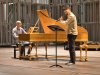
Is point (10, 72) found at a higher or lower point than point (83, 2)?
lower

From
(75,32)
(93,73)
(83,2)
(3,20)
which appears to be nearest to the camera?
(93,73)

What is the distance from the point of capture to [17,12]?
78.8 ft

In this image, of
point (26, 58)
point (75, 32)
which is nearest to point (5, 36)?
point (26, 58)

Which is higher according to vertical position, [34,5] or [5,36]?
[34,5]

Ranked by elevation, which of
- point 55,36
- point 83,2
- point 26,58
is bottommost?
point 26,58

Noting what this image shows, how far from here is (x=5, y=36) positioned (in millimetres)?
23703

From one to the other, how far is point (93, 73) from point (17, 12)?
14.9m

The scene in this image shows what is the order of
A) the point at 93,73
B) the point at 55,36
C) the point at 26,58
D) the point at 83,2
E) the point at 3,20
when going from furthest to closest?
the point at 83,2, the point at 3,20, the point at 26,58, the point at 55,36, the point at 93,73

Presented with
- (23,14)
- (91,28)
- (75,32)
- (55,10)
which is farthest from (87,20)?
(75,32)

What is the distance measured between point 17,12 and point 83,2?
4.48 metres

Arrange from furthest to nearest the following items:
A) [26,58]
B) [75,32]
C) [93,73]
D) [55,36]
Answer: [26,58] → [55,36] → [75,32] → [93,73]

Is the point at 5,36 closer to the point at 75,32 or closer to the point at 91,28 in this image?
the point at 91,28

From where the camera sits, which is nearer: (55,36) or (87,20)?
(55,36)

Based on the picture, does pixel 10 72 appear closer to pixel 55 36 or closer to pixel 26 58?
pixel 55 36
